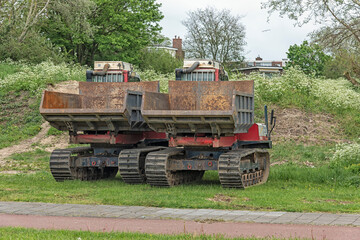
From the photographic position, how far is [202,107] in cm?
1466

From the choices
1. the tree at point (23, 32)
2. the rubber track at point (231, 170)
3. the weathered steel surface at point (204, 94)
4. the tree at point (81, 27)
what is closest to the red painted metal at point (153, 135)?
the weathered steel surface at point (204, 94)

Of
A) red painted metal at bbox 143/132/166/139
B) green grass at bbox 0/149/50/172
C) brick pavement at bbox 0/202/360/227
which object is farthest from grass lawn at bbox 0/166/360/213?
green grass at bbox 0/149/50/172

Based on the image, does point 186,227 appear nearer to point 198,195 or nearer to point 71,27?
point 198,195

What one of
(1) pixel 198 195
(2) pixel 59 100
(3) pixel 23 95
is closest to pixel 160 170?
(1) pixel 198 195

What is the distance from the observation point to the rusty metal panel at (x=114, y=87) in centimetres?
1547

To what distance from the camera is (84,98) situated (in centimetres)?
1598

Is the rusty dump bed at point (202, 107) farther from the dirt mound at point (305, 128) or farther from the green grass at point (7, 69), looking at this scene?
the green grass at point (7, 69)

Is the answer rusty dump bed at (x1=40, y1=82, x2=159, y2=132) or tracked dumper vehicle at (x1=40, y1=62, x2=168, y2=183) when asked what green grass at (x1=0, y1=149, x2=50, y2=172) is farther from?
rusty dump bed at (x1=40, y1=82, x2=159, y2=132)

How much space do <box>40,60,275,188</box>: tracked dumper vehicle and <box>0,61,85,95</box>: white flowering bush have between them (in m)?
15.6

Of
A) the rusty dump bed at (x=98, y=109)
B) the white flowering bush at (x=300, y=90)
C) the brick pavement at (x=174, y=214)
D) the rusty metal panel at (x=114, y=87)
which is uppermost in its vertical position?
the white flowering bush at (x=300, y=90)

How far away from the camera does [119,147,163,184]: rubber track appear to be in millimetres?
14367

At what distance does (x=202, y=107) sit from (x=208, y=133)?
95 cm

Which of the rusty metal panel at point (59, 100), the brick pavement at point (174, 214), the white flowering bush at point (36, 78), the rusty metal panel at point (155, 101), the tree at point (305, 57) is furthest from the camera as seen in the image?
the tree at point (305, 57)

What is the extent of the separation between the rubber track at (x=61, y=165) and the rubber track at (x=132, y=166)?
166cm
